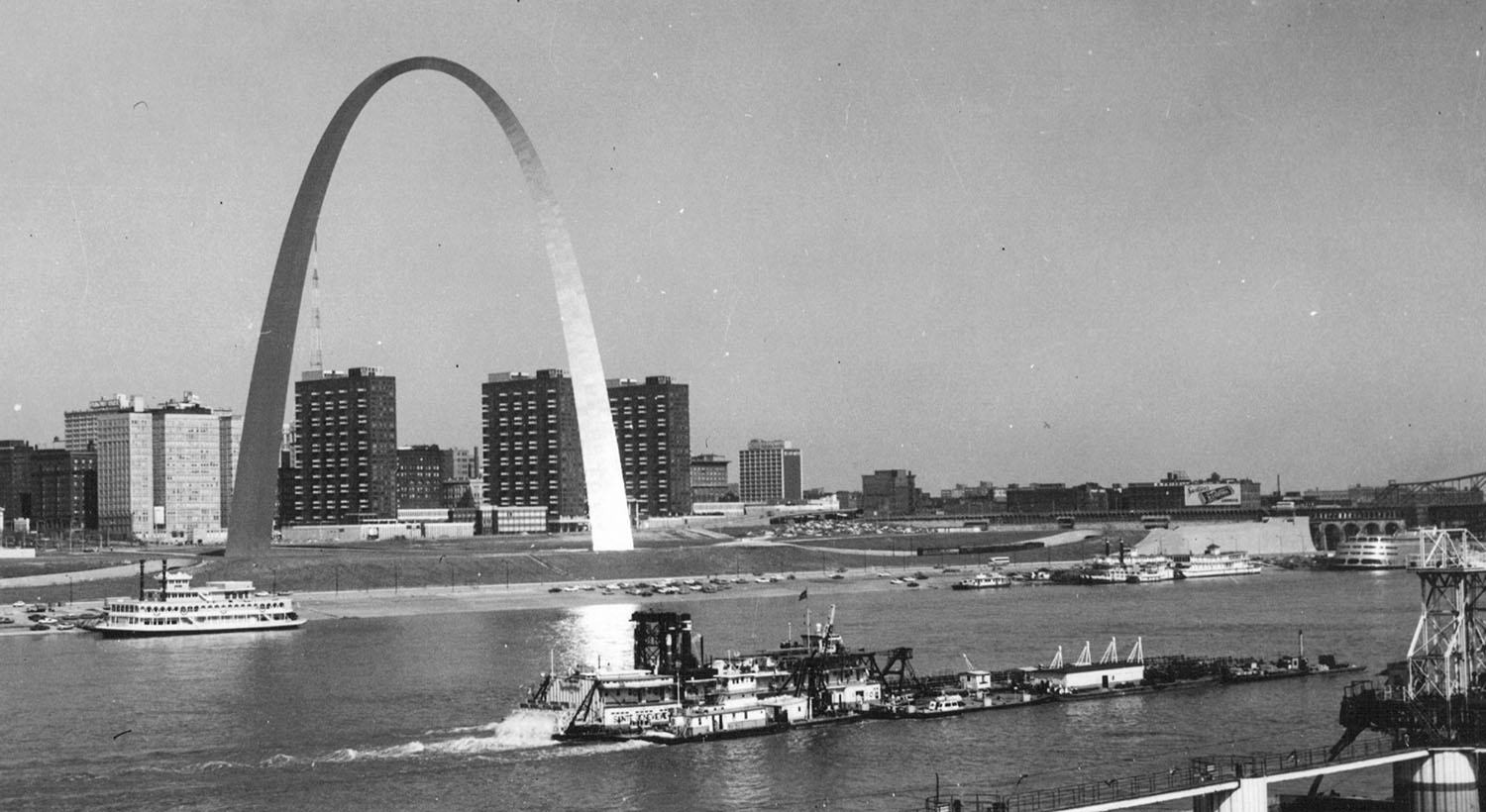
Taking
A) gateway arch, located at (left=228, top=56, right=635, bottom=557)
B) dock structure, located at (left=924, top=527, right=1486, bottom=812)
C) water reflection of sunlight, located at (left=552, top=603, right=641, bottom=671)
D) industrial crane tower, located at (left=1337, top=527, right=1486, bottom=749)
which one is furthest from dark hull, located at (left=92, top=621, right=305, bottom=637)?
industrial crane tower, located at (left=1337, top=527, right=1486, bottom=749)

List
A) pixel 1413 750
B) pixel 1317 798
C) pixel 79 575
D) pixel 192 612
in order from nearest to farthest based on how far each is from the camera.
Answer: pixel 1413 750
pixel 1317 798
pixel 192 612
pixel 79 575

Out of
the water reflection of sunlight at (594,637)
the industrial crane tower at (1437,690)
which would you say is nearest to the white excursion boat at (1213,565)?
the water reflection of sunlight at (594,637)

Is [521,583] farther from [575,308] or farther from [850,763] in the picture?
[850,763]

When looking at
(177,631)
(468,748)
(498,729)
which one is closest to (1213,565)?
(177,631)

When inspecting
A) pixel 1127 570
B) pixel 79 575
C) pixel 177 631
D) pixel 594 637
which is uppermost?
pixel 79 575

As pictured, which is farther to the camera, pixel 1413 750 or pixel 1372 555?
pixel 1372 555

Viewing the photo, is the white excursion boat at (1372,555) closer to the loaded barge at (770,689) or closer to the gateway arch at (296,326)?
the gateway arch at (296,326)

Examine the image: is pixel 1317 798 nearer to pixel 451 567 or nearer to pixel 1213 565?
pixel 451 567
